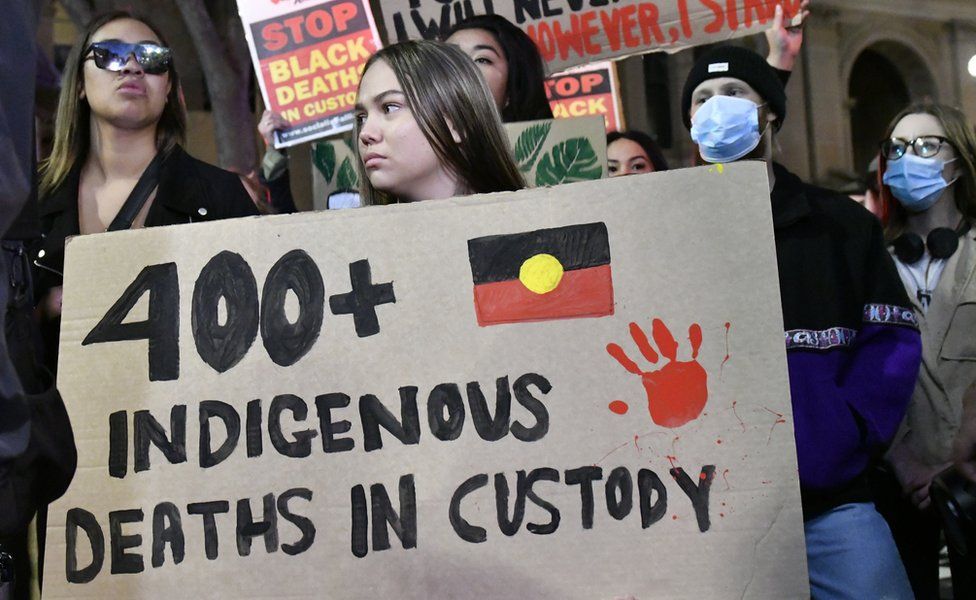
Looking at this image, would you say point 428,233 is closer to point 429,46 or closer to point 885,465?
point 429,46

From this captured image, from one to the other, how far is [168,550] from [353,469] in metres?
0.33

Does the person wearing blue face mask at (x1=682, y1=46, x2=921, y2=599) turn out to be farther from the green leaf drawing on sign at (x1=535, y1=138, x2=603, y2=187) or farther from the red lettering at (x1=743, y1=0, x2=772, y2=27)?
the red lettering at (x1=743, y1=0, x2=772, y2=27)

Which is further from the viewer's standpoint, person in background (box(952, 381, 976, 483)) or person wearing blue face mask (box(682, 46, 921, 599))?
person wearing blue face mask (box(682, 46, 921, 599))

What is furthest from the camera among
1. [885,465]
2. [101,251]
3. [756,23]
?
[756,23]

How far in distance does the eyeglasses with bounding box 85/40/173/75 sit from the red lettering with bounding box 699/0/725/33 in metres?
2.33

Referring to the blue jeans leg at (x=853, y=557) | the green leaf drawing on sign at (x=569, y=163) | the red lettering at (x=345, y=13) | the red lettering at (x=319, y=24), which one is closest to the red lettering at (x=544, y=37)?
the red lettering at (x=345, y=13)

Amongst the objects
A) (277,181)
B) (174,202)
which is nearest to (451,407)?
(174,202)

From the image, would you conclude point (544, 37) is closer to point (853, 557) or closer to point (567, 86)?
point (567, 86)

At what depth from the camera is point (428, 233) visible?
193cm

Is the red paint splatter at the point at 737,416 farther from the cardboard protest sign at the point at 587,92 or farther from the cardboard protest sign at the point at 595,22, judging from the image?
the cardboard protest sign at the point at 587,92

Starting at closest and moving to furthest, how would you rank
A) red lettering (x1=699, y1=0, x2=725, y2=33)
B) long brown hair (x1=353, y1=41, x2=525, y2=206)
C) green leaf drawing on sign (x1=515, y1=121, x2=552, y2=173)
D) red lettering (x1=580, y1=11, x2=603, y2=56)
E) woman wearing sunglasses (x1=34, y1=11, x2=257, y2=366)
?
long brown hair (x1=353, y1=41, x2=525, y2=206) → woman wearing sunglasses (x1=34, y1=11, x2=257, y2=366) → green leaf drawing on sign (x1=515, y1=121, x2=552, y2=173) → red lettering (x1=699, y1=0, x2=725, y2=33) → red lettering (x1=580, y1=11, x2=603, y2=56)

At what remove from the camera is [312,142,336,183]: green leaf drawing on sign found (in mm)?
3875

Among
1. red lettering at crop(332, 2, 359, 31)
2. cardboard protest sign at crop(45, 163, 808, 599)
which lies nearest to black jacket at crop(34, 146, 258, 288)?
cardboard protest sign at crop(45, 163, 808, 599)

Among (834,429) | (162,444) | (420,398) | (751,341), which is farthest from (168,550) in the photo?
(834,429)
